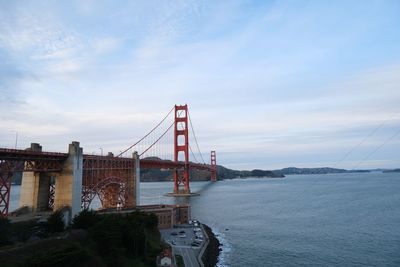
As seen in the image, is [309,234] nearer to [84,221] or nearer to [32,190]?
[84,221]

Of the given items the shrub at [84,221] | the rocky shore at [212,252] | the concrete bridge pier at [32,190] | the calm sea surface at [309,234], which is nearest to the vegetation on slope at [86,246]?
the shrub at [84,221]

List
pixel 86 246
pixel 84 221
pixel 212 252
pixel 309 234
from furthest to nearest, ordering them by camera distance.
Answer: pixel 309 234
pixel 212 252
pixel 84 221
pixel 86 246

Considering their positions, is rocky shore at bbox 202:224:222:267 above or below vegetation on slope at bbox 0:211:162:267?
below

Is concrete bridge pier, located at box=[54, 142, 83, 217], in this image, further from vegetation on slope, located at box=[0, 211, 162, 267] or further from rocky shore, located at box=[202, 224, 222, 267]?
rocky shore, located at box=[202, 224, 222, 267]

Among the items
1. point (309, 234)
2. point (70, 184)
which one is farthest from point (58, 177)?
point (309, 234)

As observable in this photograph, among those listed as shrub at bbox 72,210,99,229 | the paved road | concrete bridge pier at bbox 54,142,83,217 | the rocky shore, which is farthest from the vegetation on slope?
concrete bridge pier at bbox 54,142,83,217

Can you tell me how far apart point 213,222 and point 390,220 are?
23457mm

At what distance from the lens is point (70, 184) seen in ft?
106

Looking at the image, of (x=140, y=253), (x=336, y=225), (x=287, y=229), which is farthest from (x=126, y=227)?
(x=336, y=225)

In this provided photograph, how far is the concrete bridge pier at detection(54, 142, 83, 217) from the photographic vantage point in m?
32.1

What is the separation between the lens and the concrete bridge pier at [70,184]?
32094 mm

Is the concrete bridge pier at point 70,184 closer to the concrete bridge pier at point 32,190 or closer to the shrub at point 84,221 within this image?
the concrete bridge pier at point 32,190

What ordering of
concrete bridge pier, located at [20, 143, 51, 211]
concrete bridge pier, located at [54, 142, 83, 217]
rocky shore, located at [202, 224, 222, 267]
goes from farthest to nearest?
concrete bridge pier, located at [20, 143, 51, 211], concrete bridge pier, located at [54, 142, 83, 217], rocky shore, located at [202, 224, 222, 267]

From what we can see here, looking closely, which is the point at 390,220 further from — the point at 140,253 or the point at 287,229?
the point at 140,253
